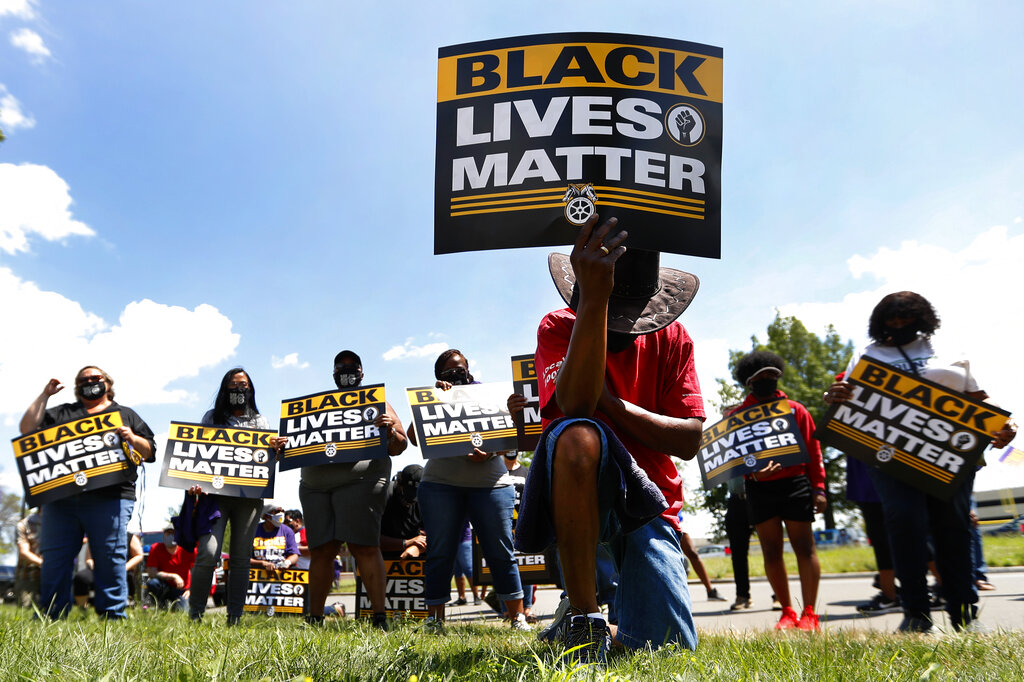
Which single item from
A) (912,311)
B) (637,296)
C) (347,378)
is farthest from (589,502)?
(347,378)

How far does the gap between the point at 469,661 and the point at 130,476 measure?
4.41 meters

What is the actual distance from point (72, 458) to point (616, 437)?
4.95m

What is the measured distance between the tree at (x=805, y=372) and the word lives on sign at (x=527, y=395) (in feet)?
80.8

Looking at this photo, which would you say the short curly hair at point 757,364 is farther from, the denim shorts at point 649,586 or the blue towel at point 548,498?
the blue towel at point 548,498

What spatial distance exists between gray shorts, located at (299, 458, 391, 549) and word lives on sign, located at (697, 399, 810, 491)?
2.69 m

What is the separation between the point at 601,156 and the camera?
2.78 m

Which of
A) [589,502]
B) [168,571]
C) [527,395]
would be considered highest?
[527,395]

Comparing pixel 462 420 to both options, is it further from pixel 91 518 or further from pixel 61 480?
pixel 61 480

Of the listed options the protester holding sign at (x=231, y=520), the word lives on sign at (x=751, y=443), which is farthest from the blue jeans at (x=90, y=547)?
the word lives on sign at (x=751, y=443)

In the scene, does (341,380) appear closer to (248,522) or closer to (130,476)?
(248,522)

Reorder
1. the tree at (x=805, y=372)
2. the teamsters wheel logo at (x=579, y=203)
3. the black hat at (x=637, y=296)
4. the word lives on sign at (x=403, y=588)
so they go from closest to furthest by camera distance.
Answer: the teamsters wheel logo at (x=579, y=203) → the black hat at (x=637, y=296) → the word lives on sign at (x=403, y=588) → the tree at (x=805, y=372)

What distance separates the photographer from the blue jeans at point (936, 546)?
4.45m

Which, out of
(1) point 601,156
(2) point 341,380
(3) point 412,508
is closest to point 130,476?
(2) point 341,380

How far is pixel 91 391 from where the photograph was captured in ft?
20.2
